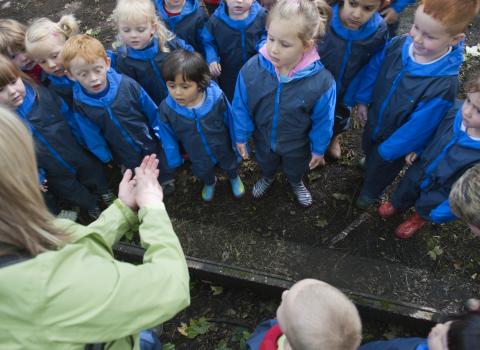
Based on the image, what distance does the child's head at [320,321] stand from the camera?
63.6 inches

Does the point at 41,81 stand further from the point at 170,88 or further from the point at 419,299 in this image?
the point at 419,299

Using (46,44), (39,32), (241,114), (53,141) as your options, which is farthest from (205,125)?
(39,32)

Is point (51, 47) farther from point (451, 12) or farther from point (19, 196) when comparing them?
point (451, 12)

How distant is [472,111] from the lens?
2266mm

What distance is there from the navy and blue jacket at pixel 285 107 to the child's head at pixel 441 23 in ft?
2.31

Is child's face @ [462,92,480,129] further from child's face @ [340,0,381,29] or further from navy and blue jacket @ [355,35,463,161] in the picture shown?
child's face @ [340,0,381,29]

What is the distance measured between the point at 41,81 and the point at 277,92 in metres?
2.53

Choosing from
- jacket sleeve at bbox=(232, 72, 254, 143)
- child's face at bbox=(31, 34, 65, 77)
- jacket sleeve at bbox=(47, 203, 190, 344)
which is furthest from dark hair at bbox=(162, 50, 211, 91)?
jacket sleeve at bbox=(47, 203, 190, 344)

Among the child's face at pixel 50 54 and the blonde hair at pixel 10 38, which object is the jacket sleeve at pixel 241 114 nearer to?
the child's face at pixel 50 54

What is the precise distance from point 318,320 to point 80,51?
2875 millimetres

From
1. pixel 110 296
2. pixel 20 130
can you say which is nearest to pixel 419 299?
pixel 110 296

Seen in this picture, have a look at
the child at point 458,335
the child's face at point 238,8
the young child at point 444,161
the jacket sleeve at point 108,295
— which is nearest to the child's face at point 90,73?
the child's face at point 238,8

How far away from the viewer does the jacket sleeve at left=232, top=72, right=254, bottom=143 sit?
2997 millimetres

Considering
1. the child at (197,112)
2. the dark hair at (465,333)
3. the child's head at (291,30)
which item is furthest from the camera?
the child at (197,112)
